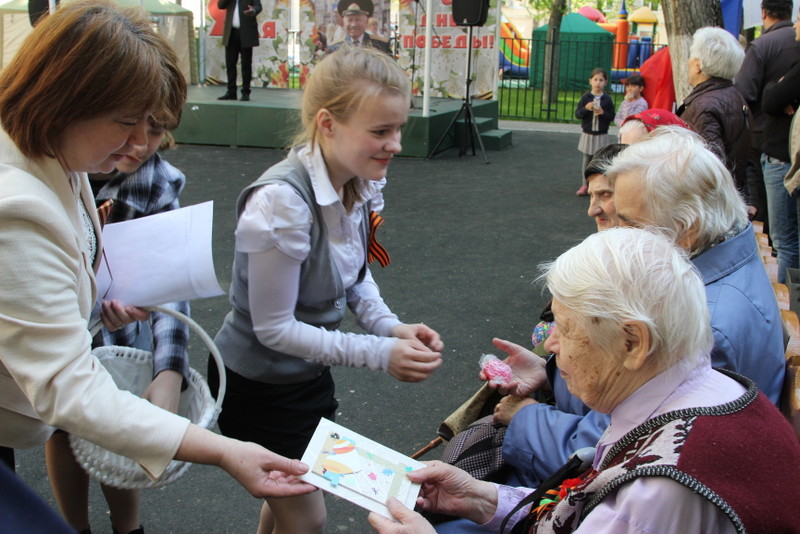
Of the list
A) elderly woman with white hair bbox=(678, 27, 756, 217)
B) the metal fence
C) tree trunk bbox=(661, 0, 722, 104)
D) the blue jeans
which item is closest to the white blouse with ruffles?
elderly woman with white hair bbox=(678, 27, 756, 217)

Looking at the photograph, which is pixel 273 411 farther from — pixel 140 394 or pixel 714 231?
pixel 714 231

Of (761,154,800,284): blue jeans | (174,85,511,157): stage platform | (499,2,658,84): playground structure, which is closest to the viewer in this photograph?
(761,154,800,284): blue jeans

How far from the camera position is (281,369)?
85.4 inches

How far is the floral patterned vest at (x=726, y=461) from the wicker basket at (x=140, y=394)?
87 centimetres

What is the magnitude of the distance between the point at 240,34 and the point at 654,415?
11429mm

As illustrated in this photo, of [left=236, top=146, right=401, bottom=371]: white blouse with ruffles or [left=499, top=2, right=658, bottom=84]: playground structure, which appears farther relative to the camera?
[left=499, top=2, right=658, bottom=84]: playground structure

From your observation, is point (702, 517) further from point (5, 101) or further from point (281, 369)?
point (5, 101)

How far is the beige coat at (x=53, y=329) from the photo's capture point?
1.37 metres

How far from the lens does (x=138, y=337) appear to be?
8.24 ft

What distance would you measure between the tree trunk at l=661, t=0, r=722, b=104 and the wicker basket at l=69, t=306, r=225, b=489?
5756 millimetres

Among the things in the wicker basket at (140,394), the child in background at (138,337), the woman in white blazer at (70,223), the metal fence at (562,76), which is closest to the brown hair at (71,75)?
the woman in white blazer at (70,223)

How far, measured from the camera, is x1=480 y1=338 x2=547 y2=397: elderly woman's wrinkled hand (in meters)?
2.52

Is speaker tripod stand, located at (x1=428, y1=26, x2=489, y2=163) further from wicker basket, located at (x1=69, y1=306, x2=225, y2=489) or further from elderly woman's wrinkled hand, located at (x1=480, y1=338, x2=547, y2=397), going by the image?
wicker basket, located at (x1=69, y1=306, x2=225, y2=489)

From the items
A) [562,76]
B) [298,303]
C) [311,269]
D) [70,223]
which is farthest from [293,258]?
[562,76]
